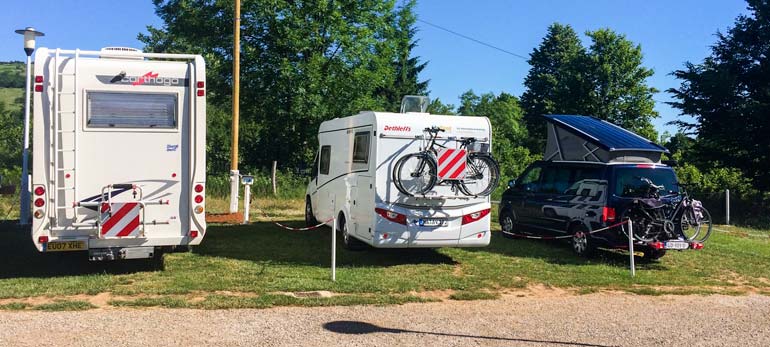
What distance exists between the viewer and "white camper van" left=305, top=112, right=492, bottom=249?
30.8 feet

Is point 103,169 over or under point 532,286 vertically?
over

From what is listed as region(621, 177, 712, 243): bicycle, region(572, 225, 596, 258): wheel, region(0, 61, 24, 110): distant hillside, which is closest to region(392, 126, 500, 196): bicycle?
region(572, 225, 596, 258): wheel

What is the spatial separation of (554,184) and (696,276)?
10.6 ft

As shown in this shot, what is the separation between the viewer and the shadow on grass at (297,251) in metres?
9.91

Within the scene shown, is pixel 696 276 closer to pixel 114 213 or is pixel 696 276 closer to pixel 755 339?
pixel 755 339

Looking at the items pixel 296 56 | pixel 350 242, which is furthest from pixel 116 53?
pixel 296 56

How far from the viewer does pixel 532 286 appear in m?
8.47

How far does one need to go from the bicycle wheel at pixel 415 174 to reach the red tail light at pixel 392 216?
1.19 feet

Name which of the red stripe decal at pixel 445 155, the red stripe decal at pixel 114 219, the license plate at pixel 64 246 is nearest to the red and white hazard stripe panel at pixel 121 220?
the red stripe decal at pixel 114 219

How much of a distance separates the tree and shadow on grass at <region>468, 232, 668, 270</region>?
535 inches

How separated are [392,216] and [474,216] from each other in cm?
135

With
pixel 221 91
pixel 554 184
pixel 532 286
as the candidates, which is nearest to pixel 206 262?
pixel 532 286

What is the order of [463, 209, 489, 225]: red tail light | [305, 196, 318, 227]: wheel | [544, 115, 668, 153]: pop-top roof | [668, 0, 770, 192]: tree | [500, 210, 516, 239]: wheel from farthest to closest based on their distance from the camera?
[668, 0, 770, 192]: tree → [305, 196, 318, 227]: wheel → [500, 210, 516, 239]: wheel → [544, 115, 668, 153]: pop-top roof → [463, 209, 489, 225]: red tail light

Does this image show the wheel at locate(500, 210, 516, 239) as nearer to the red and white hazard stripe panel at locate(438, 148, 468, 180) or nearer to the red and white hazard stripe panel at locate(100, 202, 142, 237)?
the red and white hazard stripe panel at locate(438, 148, 468, 180)
